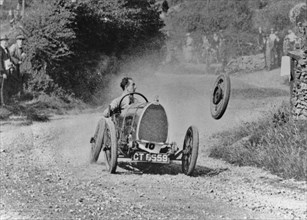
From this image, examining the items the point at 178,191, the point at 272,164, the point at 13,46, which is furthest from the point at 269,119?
the point at 13,46

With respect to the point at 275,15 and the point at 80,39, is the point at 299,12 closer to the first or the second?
the point at 275,15

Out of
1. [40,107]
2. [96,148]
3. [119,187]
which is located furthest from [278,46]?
[119,187]

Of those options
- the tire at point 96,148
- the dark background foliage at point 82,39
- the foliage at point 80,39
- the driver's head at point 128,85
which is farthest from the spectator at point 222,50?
the tire at point 96,148

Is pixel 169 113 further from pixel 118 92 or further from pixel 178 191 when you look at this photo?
pixel 178 191

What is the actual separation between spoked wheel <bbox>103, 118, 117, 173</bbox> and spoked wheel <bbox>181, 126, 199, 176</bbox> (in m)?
1.33

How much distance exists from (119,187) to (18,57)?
13.9m

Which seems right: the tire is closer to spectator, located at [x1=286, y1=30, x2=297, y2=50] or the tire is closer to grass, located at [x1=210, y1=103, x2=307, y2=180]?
grass, located at [x1=210, y1=103, x2=307, y2=180]

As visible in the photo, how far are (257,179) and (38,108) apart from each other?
12.2 m

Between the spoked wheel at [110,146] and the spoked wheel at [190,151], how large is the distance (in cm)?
133

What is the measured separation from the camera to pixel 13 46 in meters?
22.3

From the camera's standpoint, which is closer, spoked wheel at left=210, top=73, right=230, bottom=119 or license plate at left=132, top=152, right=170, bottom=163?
license plate at left=132, top=152, right=170, bottom=163

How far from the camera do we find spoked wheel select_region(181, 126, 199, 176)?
10.7 m

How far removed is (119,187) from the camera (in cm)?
944

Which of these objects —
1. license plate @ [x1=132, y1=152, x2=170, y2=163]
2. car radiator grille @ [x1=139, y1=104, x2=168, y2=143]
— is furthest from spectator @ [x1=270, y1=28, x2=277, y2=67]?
license plate @ [x1=132, y1=152, x2=170, y2=163]
